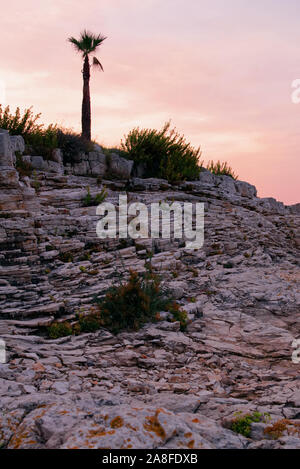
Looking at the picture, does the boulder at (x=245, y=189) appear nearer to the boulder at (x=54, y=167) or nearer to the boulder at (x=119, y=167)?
the boulder at (x=119, y=167)

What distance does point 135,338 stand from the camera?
658 centimetres

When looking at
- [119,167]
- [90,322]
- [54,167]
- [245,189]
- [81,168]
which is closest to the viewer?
[90,322]

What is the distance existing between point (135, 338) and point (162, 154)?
42.6 ft

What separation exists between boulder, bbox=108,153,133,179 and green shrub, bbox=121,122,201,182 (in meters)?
1.06

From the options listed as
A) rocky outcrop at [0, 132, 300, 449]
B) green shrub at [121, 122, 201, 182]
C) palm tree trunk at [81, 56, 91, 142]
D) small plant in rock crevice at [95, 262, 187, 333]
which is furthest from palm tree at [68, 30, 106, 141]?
small plant in rock crevice at [95, 262, 187, 333]

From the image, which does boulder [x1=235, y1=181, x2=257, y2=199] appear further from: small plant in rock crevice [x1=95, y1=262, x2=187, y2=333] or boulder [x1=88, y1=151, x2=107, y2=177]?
small plant in rock crevice [x1=95, y1=262, x2=187, y2=333]

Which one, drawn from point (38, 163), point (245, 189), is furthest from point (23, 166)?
point (245, 189)

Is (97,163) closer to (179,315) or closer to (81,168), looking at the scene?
(81,168)

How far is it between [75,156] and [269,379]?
12.7m

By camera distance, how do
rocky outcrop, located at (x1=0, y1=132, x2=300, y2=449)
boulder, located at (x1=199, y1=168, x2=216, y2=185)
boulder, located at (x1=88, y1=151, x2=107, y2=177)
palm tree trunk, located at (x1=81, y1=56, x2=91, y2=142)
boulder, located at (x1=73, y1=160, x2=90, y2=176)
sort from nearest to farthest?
rocky outcrop, located at (x1=0, y1=132, x2=300, y2=449), boulder, located at (x1=73, y1=160, x2=90, y2=176), boulder, located at (x1=88, y1=151, x2=107, y2=177), boulder, located at (x1=199, y1=168, x2=216, y2=185), palm tree trunk, located at (x1=81, y1=56, x2=91, y2=142)

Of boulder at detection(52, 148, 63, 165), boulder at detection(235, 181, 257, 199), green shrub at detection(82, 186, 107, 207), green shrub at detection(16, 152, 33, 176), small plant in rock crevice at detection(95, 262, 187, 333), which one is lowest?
small plant in rock crevice at detection(95, 262, 187, 333)

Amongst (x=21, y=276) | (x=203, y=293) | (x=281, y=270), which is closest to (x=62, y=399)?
(x=21, y=276)

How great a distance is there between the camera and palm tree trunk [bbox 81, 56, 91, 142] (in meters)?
21.2
